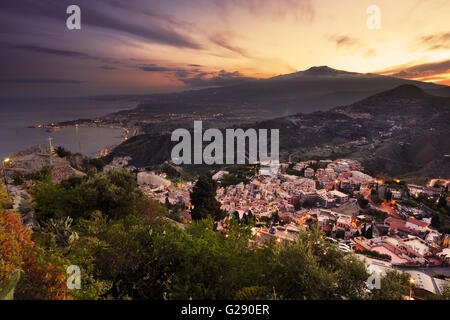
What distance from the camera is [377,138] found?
288 feet

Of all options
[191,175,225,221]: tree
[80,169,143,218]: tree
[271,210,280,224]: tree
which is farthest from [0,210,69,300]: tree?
[271,210,280,224]: tree

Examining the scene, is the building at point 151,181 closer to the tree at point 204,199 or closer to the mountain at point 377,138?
the tree at point 204,199

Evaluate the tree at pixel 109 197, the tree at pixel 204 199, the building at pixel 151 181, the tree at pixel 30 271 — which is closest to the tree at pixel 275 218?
the tree at pixel 204 199

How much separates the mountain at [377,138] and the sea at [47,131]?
9071 mm

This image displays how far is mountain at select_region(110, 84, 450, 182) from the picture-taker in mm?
62069

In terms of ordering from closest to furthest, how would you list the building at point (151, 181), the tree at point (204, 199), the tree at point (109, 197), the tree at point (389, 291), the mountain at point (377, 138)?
the tree at point (389, 291), the tree at point (109, 197), the tree at point (204, 199), the building at point (151, 181), the mountain at point (377, 138)

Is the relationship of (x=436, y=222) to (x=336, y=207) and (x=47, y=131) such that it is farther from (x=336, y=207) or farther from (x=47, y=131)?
(x=47, y=131)

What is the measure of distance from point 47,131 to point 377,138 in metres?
109

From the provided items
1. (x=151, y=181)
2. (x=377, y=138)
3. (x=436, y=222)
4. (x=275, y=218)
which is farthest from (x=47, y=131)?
(x=377, y=138)

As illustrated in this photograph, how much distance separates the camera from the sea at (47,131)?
43.6 meters

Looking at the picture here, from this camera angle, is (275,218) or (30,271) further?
(275,218)

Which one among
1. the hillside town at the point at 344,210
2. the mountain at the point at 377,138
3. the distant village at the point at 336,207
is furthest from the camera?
the mountain at the point at 377,138
